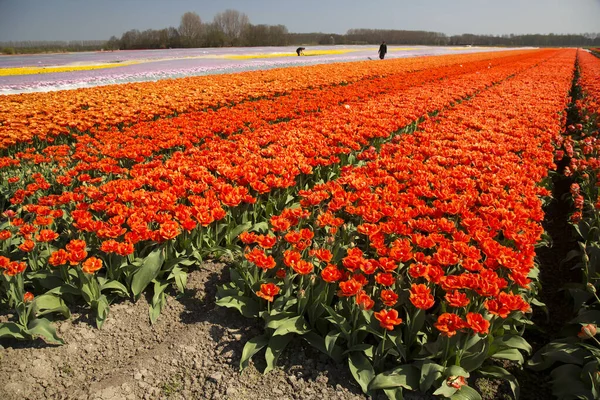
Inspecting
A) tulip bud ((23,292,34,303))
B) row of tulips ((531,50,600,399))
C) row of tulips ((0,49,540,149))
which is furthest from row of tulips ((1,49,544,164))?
row of tulips ((531,50,600,399))

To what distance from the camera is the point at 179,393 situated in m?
2.54

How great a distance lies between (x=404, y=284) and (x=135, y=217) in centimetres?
237

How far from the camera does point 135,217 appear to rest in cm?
339

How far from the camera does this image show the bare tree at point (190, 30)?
59938mm

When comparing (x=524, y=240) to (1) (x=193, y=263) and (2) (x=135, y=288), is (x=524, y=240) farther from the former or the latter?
(2) (x=135, y=288)

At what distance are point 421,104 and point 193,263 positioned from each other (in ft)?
28.0

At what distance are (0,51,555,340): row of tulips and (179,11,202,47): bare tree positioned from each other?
60216mm

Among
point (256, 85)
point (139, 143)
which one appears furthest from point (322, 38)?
point (139, 143)

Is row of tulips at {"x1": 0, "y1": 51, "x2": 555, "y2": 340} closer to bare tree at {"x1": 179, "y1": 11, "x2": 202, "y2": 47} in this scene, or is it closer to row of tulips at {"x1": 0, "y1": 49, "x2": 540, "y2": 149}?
row of tulips at {"x1": 0, "y1": 49, "x2": 540, "y2": 149}

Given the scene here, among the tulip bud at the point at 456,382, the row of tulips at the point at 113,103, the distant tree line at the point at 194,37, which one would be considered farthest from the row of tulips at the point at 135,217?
the distant tree line at the point at 194,37

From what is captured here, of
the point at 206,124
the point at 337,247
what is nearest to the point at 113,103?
the point at 206,124

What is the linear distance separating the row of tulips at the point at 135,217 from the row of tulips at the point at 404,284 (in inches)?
23.1

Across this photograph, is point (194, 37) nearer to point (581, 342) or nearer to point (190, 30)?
point (190, 30)

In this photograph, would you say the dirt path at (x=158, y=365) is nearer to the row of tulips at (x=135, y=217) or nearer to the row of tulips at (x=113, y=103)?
the row of tulips at (x=135, y=217)
